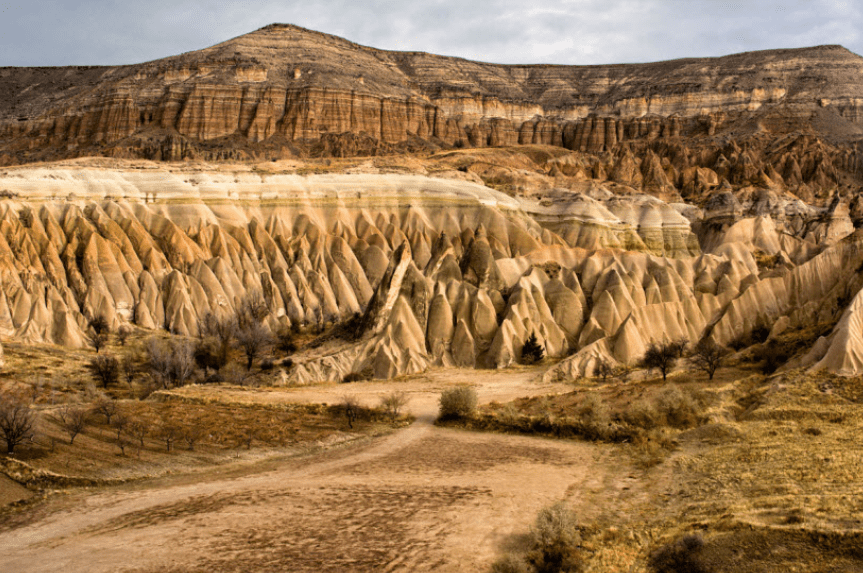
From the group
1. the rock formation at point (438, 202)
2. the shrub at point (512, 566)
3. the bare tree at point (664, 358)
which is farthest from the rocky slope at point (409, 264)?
the shrub at point (512, 566)

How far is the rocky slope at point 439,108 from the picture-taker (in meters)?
105

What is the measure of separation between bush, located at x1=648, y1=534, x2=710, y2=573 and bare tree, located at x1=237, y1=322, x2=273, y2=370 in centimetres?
3088

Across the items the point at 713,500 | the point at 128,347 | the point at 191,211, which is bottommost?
the point at 128,347

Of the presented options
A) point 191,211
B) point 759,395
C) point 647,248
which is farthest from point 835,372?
point 191,211

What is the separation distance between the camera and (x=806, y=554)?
12.1 metres

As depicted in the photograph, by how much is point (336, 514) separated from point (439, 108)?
114543mm

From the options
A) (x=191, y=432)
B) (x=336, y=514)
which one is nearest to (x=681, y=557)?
(x=336, y=514)

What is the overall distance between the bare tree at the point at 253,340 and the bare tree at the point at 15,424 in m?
18.3

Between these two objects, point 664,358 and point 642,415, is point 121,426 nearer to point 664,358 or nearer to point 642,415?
point 642,415

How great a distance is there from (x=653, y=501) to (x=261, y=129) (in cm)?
9901

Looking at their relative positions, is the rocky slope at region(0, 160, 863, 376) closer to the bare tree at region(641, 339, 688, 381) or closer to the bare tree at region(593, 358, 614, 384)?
the bare tree at region(593, 358, 614, 384)

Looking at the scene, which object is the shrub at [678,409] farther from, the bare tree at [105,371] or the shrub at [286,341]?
the bare tree at [105,371]

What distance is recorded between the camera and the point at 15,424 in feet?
70.6

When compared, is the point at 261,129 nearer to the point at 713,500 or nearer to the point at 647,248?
the point at 647,248
